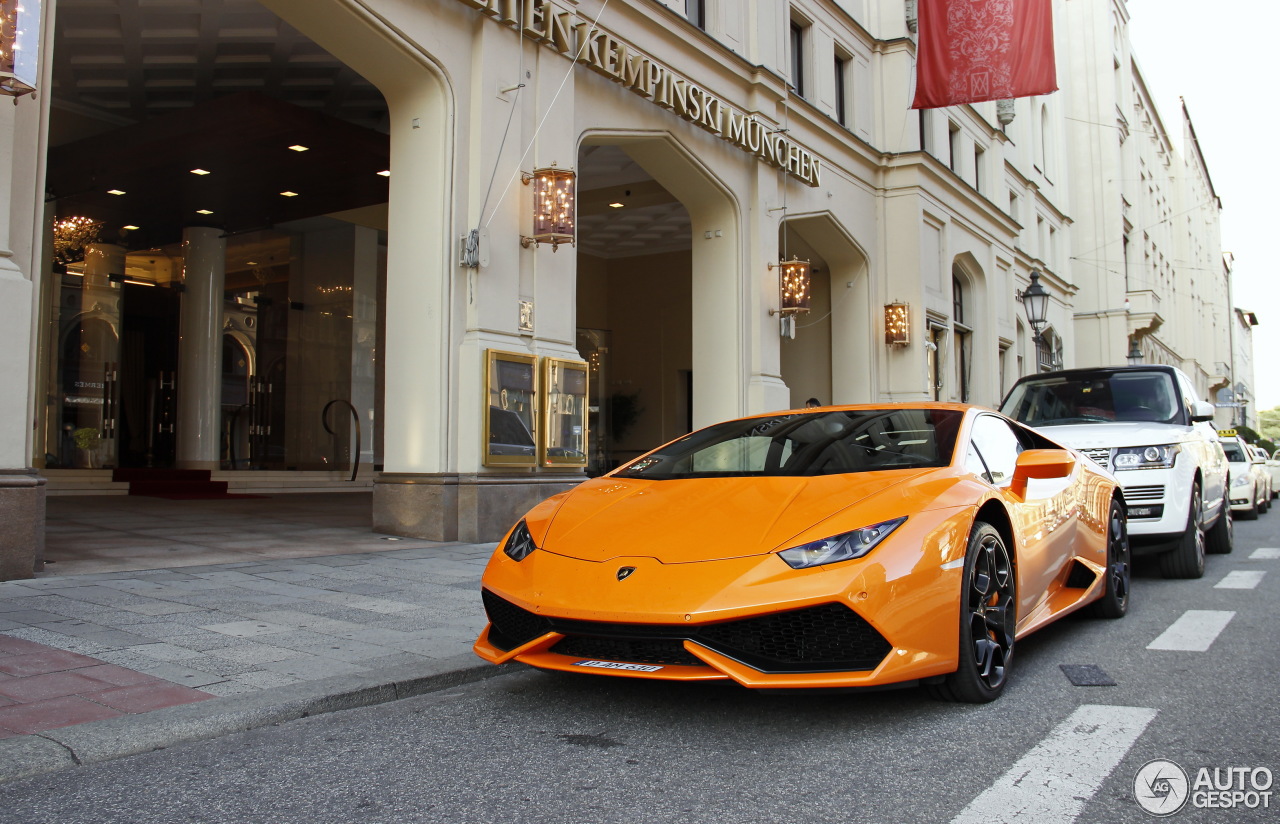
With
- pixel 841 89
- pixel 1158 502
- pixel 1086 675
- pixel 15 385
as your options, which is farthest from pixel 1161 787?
pixel 841 89

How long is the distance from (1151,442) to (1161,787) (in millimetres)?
5333

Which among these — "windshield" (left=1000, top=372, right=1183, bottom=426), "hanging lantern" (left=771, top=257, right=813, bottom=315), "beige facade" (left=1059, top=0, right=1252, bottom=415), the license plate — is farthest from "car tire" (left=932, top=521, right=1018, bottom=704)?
"beige facade" (left=1059, top=0, right=1252, bottom=415)

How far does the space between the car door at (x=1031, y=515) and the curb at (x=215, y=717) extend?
7.84 ft

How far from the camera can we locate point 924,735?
345 cm

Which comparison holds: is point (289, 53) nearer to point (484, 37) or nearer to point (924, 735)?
point (484, 37)

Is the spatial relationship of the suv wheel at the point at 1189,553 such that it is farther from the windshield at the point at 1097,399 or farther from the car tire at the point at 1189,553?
the windshield at the point at 1097,399

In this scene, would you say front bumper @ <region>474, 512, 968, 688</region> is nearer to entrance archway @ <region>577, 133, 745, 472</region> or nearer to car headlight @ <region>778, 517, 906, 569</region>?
car headlight @ <region>778, 517, 906, 569</region>

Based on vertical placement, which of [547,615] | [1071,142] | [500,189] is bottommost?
[547,615]

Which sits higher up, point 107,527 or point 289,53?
point 289,53

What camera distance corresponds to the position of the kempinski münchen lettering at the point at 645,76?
11.5 metres

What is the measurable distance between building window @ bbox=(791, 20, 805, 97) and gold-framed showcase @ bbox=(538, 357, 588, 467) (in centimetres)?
1008

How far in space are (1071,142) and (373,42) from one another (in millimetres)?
36962

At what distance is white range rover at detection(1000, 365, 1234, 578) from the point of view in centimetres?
746

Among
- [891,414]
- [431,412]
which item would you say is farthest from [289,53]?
[891,414]
